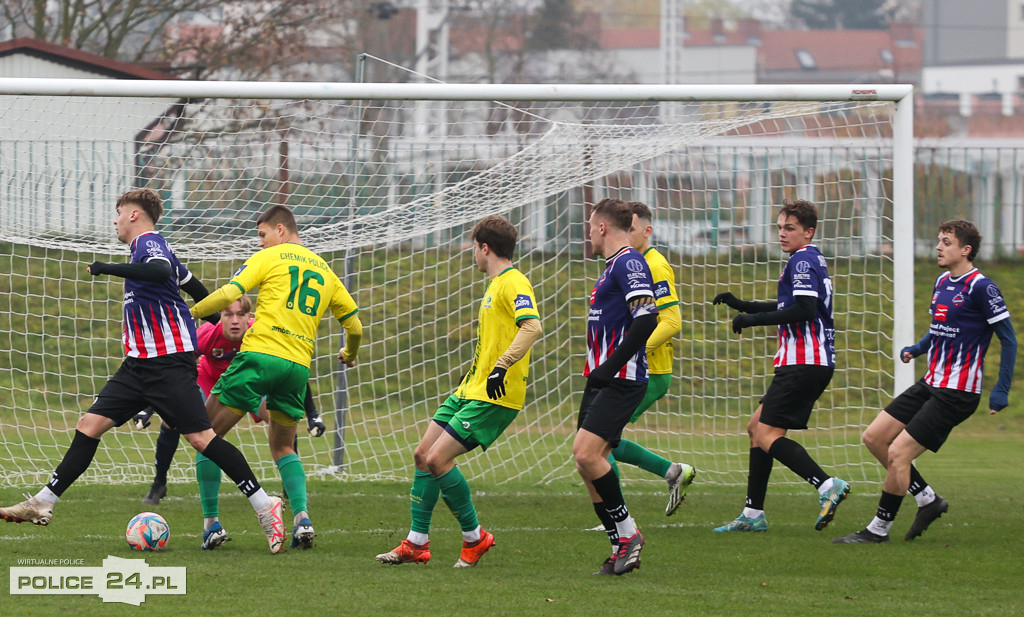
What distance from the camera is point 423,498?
5.61 m

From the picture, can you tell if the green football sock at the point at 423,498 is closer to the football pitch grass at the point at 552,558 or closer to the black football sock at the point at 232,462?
the football pitch grass at the point at 552,558

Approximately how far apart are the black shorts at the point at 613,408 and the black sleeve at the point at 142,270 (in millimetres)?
2253

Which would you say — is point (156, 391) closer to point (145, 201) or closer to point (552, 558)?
point (145, 201)

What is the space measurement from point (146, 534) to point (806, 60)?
62525 mm

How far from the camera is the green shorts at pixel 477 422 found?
550cm

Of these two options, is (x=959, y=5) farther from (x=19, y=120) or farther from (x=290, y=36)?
(x=19, y=120)

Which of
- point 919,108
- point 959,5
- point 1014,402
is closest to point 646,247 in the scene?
point 1014,402

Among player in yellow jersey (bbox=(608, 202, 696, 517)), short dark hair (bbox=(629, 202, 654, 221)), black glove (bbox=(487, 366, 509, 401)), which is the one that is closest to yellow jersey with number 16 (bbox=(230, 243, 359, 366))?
black glove (bbox=(487, 366, 509, 401))

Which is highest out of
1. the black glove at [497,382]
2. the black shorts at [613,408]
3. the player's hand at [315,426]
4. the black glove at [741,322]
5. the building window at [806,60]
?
the building window at [806,60]

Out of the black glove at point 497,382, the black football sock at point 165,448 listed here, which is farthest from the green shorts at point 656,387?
the black football sock at point 165,448

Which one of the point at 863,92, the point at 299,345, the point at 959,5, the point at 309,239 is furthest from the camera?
the point at 959,5

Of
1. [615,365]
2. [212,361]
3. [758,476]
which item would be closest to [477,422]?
[615,365]

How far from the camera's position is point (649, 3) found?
6103cm

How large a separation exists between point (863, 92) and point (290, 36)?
48.4 ft
